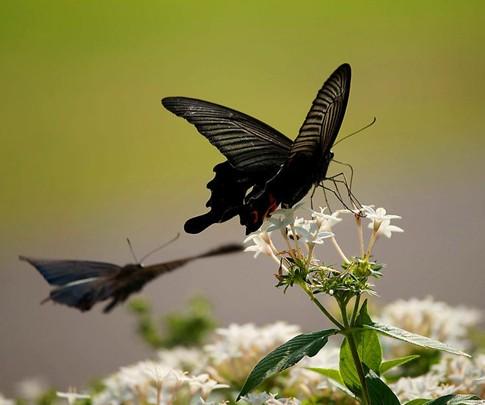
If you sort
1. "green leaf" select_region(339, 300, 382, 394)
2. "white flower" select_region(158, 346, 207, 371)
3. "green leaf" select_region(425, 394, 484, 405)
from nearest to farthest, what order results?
"green leaf" select_region(425, 394, 484, 405), "green leaf" select_region(339, 300, 382, 394), "white flower" select_region(158, 346, 207, 371)

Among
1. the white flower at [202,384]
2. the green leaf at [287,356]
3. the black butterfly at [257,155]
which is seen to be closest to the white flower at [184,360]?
the white flower at [202,384]

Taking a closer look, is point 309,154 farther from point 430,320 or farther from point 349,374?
point 430,320

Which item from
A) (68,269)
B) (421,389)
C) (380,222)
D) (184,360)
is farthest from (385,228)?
(184,360)

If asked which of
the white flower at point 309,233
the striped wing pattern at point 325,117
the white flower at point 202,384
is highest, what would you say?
the striped wing pattern at point 325,117

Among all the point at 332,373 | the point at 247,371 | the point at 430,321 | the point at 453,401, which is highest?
the point at 430,321

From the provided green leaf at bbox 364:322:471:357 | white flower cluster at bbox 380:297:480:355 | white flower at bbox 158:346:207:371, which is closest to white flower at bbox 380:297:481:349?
white flower cluster at bbox 380:297:480:355

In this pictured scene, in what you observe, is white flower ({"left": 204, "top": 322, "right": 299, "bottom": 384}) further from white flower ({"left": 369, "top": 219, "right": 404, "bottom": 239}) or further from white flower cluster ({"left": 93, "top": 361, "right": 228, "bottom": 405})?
white flower ({"left": 369, "top": 219, "right": 404, "bottom": 239})

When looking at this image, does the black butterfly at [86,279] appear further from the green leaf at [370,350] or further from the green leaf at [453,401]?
the green leaf at [453,401]
